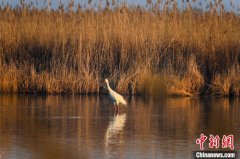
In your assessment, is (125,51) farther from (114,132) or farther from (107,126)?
(114,132)

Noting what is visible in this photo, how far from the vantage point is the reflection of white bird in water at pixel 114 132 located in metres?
8.72

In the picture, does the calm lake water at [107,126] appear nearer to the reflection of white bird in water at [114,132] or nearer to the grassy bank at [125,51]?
the reflection of white bird in water at [114,132]

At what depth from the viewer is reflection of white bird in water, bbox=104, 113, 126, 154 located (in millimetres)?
8719

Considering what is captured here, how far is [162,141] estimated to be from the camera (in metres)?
8.98

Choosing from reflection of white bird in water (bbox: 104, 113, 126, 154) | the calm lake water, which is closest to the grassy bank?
the calm lake water

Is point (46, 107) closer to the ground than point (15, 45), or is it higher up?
closer to the ground

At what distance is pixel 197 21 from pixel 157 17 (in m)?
1.10

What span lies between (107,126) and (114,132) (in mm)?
690

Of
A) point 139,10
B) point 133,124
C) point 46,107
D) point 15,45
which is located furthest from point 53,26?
point 133,124

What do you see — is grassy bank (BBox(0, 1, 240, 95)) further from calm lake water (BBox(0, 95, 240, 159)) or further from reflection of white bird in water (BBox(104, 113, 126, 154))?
reflection of white bird in water (BBox(104, 113, 126, 154))

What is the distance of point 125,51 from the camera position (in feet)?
54.5

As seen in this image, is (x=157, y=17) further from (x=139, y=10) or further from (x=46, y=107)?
(x=46, y=107)

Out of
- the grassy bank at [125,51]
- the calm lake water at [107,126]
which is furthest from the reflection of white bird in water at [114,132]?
the grassy bank at [125,51]

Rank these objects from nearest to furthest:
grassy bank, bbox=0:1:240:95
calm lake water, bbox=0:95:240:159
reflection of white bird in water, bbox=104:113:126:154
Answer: calm lake water, bbox=0:95:240:159, reflection of white bird in water, bbox=104:113:126:154, grassy bank, bbox=0:1:240:95
